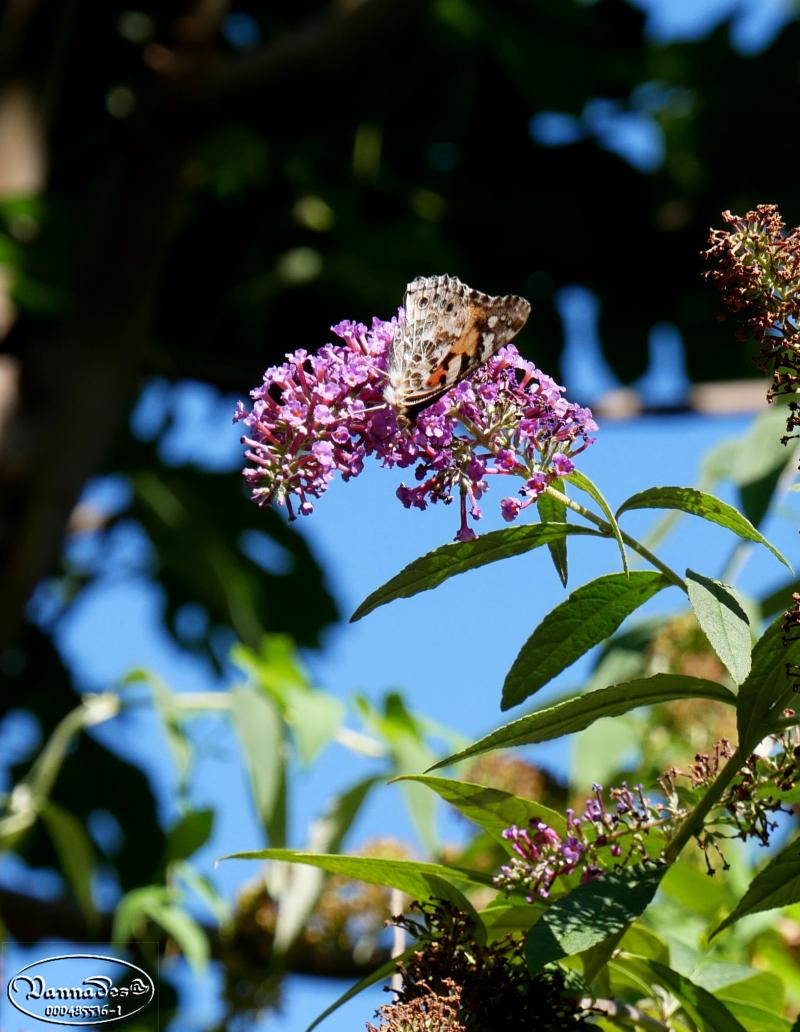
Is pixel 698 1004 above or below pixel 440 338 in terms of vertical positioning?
below

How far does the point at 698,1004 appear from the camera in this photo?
46 centimetres

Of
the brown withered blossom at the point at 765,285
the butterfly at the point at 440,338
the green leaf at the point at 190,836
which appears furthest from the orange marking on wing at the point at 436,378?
the green leaf at the point at 190,836

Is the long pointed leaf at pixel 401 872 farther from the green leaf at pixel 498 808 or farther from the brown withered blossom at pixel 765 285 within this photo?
the brown withered blossom at pixel 765 285

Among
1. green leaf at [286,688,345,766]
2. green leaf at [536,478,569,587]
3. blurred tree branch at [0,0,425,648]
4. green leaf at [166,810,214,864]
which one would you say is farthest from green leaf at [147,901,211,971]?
blurred tree branch at [0,0,425,648]

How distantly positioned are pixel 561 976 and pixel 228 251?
3.12 metres

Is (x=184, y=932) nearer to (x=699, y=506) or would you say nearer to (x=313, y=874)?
(x=313, y=874)

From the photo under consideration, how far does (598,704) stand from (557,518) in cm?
8

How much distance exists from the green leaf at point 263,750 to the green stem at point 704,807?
579 mm

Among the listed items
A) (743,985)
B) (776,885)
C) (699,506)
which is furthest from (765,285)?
(743,985)

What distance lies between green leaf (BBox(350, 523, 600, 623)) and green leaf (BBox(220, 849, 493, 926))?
8 cm

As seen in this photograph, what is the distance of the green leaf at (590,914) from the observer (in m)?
0.38

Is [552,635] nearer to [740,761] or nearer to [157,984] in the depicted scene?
[740,761]

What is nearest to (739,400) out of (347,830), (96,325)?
(96,325)

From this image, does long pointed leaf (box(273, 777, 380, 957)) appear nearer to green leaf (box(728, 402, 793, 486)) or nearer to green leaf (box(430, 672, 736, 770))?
green leaf (box(728, 402, 793, 486))
